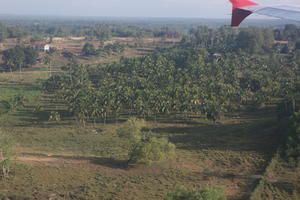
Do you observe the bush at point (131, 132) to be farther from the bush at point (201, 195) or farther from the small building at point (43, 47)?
the small building at point (43, 47)

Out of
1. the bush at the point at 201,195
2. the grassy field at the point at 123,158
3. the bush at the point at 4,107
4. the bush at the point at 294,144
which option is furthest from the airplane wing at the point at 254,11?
the bush at the point at 4,107

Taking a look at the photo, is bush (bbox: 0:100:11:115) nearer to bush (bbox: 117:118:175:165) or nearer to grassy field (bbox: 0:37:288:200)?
grassy field (bbox: 0:37:288:200)

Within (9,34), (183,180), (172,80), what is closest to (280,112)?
(183,180)

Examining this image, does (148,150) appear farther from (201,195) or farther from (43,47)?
(43,47)

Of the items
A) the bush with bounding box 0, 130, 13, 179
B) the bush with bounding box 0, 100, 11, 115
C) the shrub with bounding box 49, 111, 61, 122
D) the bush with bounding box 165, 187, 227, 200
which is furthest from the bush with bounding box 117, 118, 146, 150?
the bush with bounding box 0, 100, 11, 115

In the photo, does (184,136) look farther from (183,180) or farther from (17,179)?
(17,179)

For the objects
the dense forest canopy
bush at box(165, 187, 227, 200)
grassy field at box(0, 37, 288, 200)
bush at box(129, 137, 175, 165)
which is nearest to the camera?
bush at box(165, 187, 227, 200)
